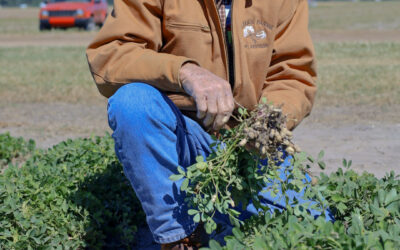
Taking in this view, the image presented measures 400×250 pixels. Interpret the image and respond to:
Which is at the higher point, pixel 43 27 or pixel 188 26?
pixel 188 26

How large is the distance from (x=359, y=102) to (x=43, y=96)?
12.9ft

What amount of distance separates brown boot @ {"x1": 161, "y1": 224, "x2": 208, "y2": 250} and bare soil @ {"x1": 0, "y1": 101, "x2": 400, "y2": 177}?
6.40 ft

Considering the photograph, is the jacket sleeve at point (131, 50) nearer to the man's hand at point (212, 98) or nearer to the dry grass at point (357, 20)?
the man's hand at point (212, 98)

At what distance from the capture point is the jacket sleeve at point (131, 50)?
236cm

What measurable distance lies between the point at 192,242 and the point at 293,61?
925 mm

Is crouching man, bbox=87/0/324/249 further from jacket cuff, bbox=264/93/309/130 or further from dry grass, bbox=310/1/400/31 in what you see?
dry grass, bbox=310/1/400/31

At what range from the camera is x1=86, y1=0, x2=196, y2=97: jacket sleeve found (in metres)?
2.36

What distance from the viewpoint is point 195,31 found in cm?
251

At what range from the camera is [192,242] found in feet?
8.04

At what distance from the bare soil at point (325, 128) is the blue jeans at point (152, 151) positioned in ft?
7.05

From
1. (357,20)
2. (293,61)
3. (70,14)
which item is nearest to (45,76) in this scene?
(293,61)

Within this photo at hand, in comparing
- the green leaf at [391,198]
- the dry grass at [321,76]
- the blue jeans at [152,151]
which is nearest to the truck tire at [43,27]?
the dry grass at [321,76]

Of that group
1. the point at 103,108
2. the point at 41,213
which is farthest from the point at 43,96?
the point at 41,213

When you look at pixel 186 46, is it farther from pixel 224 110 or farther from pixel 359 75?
pixel 359 75
